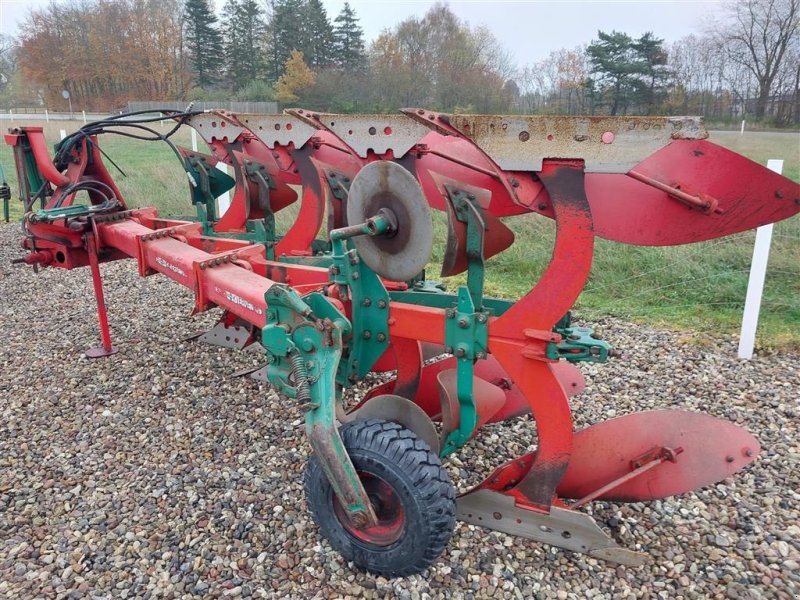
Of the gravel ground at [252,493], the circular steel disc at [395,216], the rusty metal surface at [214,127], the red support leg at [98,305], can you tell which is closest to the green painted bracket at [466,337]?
the circular steel disc at [395,216]

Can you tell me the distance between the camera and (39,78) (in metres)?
42.5

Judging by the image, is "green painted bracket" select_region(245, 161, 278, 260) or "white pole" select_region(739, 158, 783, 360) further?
"green painted bracket" select_region(245, 161, 278, 260)

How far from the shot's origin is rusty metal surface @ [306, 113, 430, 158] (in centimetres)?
267

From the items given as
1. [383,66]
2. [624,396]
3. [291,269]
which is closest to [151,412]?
[291,269]

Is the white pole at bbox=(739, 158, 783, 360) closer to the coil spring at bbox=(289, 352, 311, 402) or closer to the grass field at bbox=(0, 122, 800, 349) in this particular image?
the grass field at bbox=(0, 122, 800, 349)

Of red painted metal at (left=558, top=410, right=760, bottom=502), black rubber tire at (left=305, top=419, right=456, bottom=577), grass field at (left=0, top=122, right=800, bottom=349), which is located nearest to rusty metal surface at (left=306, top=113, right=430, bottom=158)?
black rubber tire at (left=305, top=419, right=456, bottom=577)

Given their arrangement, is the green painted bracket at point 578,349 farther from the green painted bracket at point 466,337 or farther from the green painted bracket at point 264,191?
the green painted bracket at point 264,191

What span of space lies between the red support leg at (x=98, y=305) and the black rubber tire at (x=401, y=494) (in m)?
2.98

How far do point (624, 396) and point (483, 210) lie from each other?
2320 mm

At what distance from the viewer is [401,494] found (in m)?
2.26

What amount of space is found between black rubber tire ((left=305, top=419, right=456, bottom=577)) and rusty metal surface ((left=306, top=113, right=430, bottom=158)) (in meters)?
1.25

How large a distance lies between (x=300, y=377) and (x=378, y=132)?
1166mm

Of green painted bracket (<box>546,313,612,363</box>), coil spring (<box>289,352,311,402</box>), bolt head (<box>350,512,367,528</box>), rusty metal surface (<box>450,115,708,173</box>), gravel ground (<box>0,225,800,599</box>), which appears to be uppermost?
rusty metal surface (<box>450,115,708,173</box>)

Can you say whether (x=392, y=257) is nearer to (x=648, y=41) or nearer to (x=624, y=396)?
(x=624, y=396)
